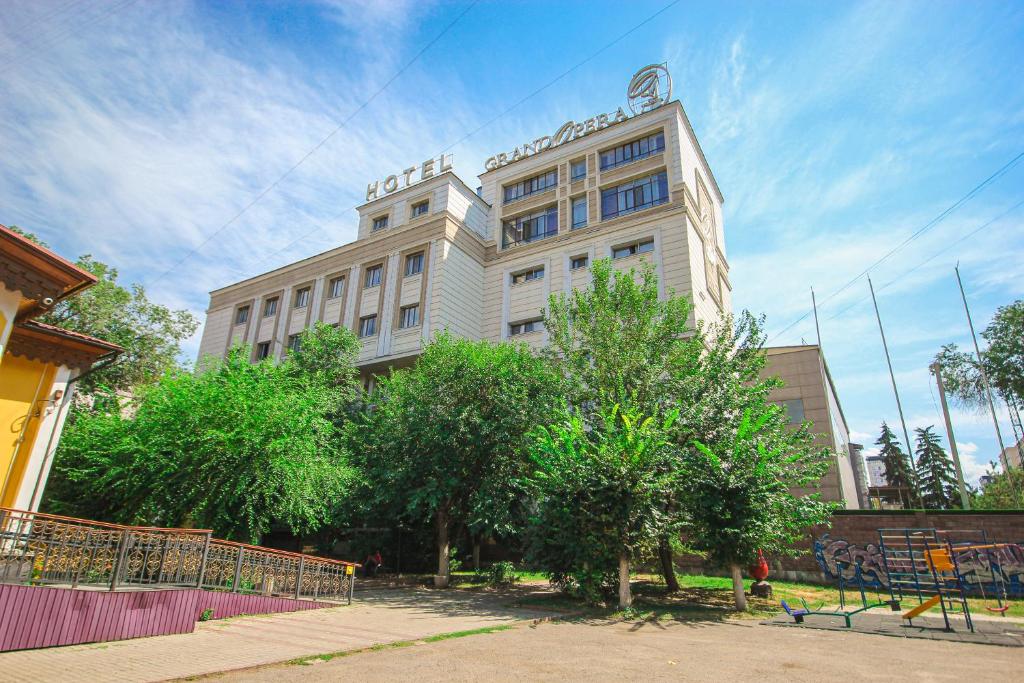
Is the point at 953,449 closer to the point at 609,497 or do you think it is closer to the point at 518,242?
the point at 609,497

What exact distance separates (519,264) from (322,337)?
11389 mm

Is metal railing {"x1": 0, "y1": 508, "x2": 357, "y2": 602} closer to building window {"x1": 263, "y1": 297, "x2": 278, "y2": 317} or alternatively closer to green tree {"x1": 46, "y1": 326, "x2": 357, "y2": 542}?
green tree {"x1": 46, "y1": 326, "x2": 357, "y2": 542}

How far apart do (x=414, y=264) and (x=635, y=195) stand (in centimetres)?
1281

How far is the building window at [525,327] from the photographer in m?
28.2

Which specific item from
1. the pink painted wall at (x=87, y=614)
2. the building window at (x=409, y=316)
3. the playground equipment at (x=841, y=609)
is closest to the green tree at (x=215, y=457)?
the pink painted wall at (x=87, y=614)

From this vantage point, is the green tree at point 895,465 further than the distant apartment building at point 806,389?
Yes

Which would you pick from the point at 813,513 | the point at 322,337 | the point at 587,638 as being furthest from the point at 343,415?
the point at 813,513

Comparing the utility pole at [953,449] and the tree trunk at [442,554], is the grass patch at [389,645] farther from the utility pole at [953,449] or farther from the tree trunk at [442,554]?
the utility pole at [953,449]

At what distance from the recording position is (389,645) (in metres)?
8.82

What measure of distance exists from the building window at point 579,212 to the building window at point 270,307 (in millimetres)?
20393

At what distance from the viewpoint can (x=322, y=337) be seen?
26.4 meters

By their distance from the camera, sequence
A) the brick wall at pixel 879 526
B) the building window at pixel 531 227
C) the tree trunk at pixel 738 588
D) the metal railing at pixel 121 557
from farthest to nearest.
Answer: the building window at pixel 531 227
the brick wall at pixel 879 526
the tree trunk at pixel 738 588
the metal railing at pixel 121 557

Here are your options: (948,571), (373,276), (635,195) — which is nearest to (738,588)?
(948,571)

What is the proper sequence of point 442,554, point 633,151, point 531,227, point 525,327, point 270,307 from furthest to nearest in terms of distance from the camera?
point 270,307
point 531,227
point 633,151
point 525,327
point 442,554
